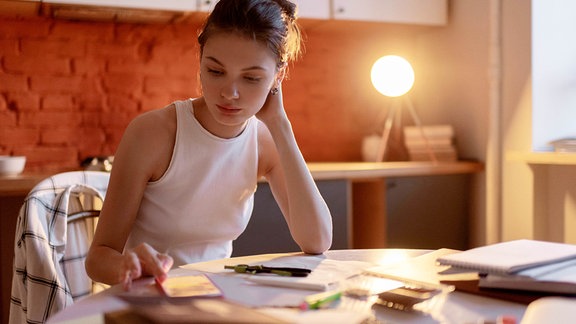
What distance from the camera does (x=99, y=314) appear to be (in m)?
0.98

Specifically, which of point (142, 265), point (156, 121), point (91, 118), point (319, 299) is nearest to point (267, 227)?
point (91, 118)

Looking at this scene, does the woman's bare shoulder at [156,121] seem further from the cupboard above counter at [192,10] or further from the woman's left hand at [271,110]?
the cupboard above counter at [192,10]

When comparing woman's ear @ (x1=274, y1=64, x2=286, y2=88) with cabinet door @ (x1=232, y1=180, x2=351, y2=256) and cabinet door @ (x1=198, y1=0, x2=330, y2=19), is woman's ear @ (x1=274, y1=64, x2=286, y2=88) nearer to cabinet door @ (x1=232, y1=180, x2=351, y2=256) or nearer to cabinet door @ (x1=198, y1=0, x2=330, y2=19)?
cabinet door @ (x1=232, y1=180, x2=351, y2=256)

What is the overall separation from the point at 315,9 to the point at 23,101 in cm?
135

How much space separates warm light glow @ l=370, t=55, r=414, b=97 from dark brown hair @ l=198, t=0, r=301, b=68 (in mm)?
A: 1702

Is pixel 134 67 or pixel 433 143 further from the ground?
pixel 134 67

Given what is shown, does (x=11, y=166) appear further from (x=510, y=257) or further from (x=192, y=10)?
(x=510, y=257)

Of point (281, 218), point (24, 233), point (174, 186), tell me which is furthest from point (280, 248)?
point (24, 233)

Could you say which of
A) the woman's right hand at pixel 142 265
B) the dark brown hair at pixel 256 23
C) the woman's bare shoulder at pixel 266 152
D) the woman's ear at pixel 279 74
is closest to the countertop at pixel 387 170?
the woman's bare shoulder at pixel 266 152

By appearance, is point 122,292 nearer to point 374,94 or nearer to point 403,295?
point 403,295

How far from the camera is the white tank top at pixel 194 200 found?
1.60 metres

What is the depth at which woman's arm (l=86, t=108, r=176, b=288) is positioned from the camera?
1.38 m

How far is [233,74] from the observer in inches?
56.7

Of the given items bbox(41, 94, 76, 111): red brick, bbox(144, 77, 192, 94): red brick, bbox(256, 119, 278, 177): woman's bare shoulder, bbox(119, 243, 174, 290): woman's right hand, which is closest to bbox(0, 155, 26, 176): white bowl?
bbox(41, 94, 76, 111): red brick
